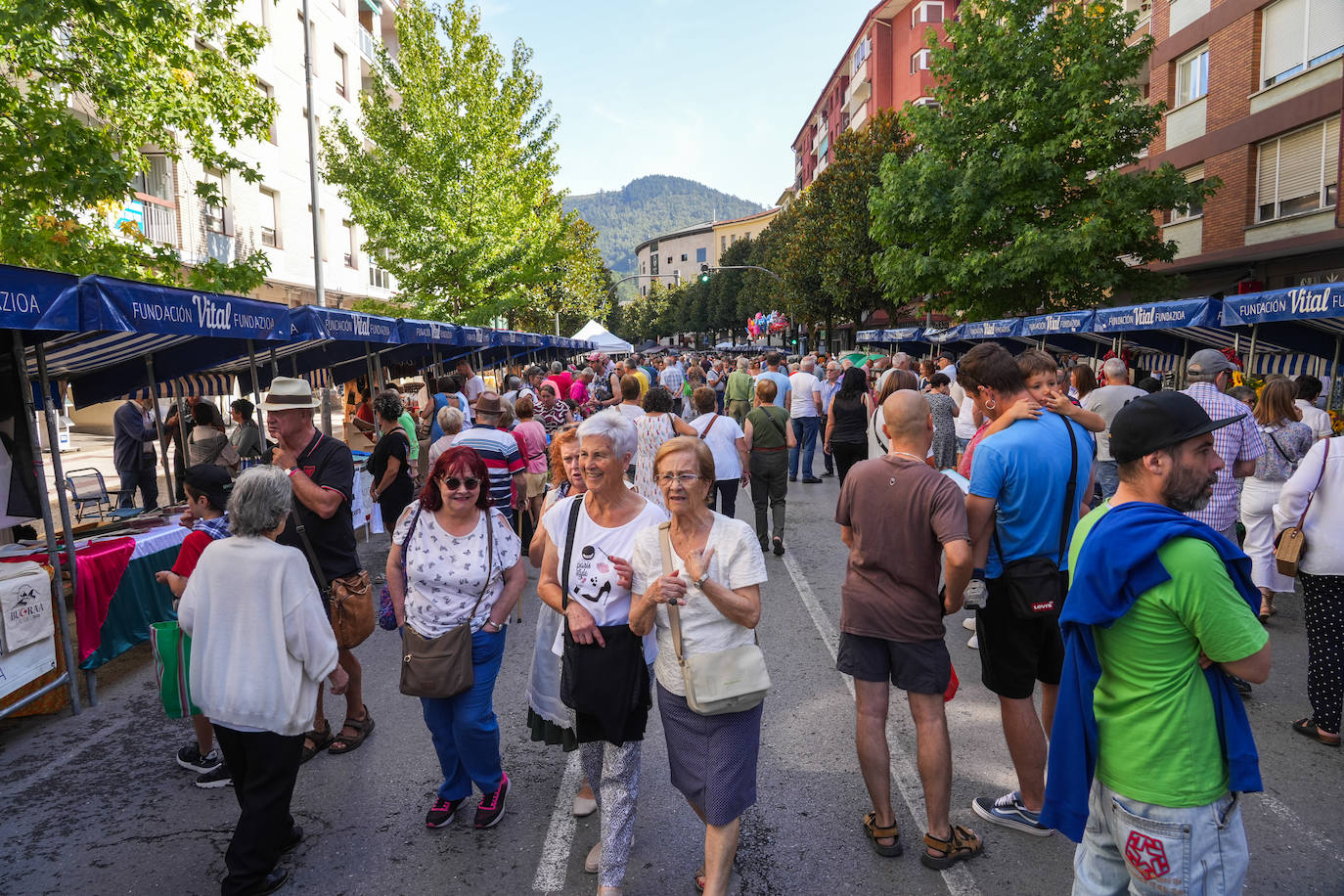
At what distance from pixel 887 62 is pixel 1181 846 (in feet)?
155

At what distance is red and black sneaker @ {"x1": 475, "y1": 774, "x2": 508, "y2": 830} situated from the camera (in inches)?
145

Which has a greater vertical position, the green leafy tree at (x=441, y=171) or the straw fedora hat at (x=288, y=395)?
the green leafy tree at (x=441, y=171)

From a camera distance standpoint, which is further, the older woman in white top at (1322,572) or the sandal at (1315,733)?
the sandal at (1315,733)

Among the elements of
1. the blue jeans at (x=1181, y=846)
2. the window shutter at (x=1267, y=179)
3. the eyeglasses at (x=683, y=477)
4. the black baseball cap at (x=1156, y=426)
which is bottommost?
the blue jeans at (x=1181, y=846)

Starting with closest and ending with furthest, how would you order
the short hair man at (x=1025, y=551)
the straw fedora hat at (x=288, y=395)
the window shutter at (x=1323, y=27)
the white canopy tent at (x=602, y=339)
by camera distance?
1. the short hair man at (x=1025, y=551)
2. the straw fedora hat at (x=288, y=395)
3. the window shutter at (x=1323, y=27)
4. the white canopy tent at (x=602, y=339)

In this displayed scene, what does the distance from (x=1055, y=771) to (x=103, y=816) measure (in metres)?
4.20

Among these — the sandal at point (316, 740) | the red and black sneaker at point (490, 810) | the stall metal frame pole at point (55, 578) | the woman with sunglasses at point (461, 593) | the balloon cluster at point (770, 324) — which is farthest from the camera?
the balloon cluster at point (770, 324)

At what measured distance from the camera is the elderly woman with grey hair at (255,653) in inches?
125

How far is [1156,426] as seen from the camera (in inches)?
83.8

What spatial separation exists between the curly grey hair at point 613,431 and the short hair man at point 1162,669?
1.70 m

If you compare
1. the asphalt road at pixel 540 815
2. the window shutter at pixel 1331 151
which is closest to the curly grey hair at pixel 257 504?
the asphalt road at pixel 540 815

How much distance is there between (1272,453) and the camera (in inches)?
237

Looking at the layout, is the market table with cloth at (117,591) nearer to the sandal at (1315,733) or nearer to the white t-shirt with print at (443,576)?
the white t-shirt with print at (443,576)

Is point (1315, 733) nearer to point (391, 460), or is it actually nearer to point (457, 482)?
point (457, 482)
